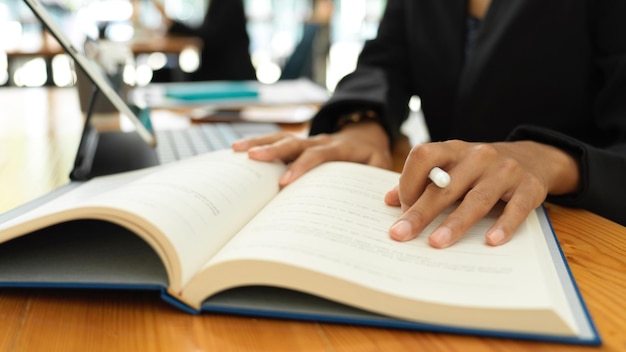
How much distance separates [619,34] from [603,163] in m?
0.26

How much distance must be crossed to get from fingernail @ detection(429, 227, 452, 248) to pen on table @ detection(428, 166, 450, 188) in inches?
1.8

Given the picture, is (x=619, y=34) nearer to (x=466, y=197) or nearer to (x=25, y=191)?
(x=466, y=197)

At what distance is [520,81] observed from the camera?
972 mm

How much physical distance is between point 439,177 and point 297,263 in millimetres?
165

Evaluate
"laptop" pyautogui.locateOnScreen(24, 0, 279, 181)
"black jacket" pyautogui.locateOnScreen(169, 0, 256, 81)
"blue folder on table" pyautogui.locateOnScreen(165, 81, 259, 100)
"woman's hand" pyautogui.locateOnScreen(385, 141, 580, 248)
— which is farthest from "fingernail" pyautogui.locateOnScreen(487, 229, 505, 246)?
"black jacket" pyautogui.locateOnScreen(169, 0, 256, 81)

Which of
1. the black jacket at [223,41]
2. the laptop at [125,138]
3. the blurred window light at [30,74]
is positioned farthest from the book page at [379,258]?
the blurred window light at [30,74]

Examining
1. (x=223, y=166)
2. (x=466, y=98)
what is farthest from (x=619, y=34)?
(x=223, y=166)

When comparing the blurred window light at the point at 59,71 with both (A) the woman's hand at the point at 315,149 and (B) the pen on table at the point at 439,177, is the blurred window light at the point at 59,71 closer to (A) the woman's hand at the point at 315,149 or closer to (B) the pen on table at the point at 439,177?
(A) the woman's hand at the point at 315,149

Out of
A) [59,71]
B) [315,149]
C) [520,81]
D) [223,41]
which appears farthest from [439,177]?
[59,71]

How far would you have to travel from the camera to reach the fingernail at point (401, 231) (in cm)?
51

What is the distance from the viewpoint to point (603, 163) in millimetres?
683

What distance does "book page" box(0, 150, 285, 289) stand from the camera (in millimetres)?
454

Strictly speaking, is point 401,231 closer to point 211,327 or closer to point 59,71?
point 211,327

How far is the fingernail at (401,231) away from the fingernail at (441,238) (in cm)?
2
